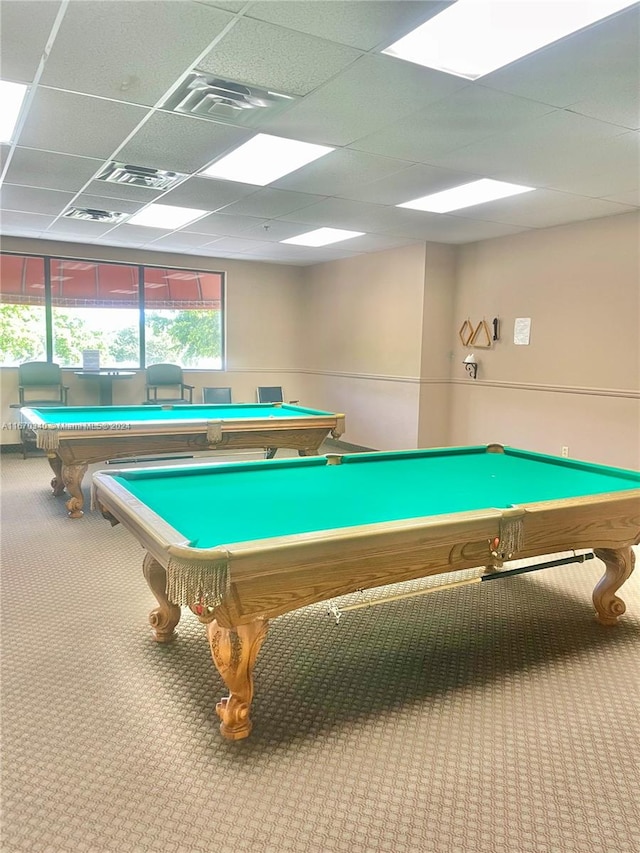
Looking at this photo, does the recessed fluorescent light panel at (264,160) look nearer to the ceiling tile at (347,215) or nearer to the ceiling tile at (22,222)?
the ceiling tile at (347,215)

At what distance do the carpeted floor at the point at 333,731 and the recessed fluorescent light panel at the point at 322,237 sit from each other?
4031mm

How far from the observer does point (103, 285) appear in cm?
753

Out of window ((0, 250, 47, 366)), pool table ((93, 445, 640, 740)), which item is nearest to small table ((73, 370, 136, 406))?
window ((0, 250, 47, 366))

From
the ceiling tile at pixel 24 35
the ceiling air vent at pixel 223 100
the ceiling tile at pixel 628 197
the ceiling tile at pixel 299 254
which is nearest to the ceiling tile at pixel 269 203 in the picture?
the ceiling air vent at pixel 223 100

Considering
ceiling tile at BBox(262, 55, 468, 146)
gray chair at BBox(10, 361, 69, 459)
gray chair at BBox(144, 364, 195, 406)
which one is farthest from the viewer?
gray chair at BBox(144, 364, 195, 406)

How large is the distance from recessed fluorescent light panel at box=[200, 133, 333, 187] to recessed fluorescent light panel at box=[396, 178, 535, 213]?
3.82ft

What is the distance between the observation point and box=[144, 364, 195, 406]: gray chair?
24.5 feet

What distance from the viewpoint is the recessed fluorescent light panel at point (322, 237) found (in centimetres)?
603

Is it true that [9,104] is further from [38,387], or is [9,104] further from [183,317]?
[183,317]

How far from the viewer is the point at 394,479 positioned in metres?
2.83

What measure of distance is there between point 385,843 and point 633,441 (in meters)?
4.18

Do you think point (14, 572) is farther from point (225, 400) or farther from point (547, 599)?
point (225, 400)

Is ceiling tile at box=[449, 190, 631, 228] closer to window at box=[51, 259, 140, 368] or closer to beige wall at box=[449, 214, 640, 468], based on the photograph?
beige wall at box=[449, 214, 640, 468]

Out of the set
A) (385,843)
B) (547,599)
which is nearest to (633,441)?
(547,599)
